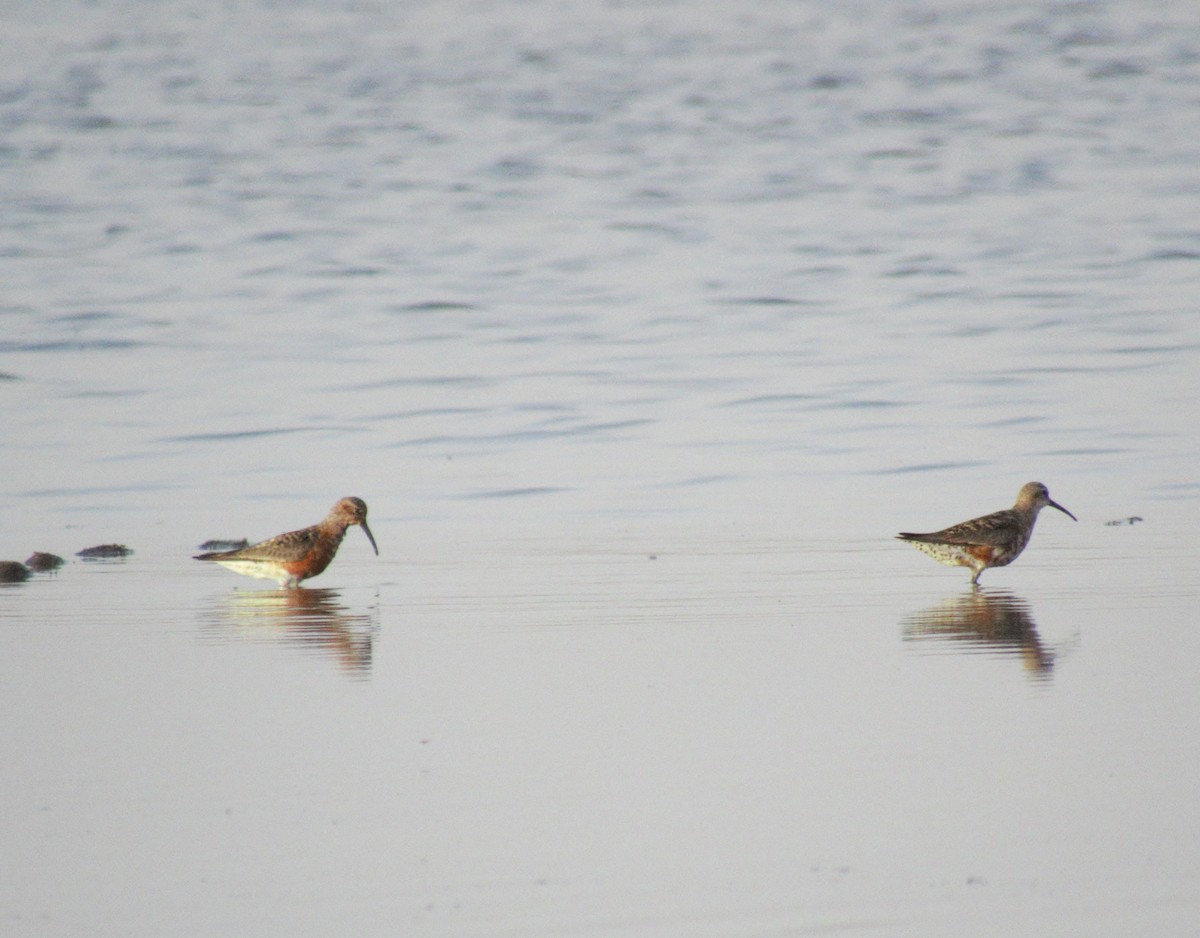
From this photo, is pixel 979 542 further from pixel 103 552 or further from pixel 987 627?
pixel 103 552

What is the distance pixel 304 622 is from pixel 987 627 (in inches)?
123

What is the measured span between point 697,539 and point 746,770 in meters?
5.36

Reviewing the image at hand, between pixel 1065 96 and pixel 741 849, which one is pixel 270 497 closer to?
pixel 741 849

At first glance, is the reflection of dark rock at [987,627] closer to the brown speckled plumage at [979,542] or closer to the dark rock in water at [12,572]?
the brown speckled plumage at [979,542]

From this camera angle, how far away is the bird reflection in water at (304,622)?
8.20 m

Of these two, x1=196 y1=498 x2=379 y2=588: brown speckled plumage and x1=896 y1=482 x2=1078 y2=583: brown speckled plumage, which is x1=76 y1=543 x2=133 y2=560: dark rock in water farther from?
x1=896 y1=482 x2=1078 y2=583: brown speckled plumage

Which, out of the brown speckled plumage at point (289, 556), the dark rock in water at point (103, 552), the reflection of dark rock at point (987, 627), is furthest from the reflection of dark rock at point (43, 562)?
the reflection of dark rock at point (987, 627)

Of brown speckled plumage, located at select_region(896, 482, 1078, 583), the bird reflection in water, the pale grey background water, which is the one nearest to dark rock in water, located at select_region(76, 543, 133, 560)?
the pale grey background water

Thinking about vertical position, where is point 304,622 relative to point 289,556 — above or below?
above

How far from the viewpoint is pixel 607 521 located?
12289mm

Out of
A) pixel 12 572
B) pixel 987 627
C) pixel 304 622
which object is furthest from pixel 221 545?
pixel 987 627

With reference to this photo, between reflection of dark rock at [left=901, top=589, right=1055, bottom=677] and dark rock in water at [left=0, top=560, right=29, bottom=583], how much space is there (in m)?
4.57

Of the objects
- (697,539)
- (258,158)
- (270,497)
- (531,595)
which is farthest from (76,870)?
(258,158)

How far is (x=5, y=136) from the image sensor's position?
127 ft
